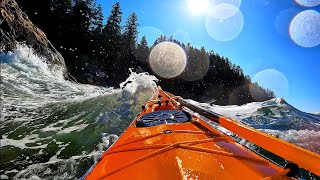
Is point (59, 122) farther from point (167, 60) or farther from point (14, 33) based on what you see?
point (167, 60)

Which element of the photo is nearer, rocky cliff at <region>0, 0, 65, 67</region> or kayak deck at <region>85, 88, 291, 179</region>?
kayak deck at <region>85, 88, 291, 179</region>

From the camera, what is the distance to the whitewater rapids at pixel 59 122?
4312 mm

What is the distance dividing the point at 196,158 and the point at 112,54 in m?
43.6

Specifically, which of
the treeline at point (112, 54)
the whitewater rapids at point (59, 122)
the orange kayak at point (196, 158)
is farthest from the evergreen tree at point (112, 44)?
the orange kayak at point (196, 158)

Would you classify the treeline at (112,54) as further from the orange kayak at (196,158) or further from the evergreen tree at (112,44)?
the orange kayak at (196,158)

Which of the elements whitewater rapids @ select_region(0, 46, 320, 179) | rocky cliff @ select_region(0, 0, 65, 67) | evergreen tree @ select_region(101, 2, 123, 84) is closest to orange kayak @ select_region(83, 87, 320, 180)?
whitewater rapids @ select_region(0, 46, 320, 179)

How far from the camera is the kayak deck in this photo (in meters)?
1.68

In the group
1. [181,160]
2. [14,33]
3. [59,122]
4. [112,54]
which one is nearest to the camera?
[181,160]

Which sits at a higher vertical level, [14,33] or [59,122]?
[14,33]

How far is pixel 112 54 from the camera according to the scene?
44125 millimetres

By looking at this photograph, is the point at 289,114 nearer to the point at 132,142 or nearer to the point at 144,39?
the point at 132,142

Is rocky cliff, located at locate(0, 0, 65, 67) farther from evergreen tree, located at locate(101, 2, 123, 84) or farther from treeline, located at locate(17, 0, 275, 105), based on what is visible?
evergreen tree, located at locate(101, 2, 123, 84)

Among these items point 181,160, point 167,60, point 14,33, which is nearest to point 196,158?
A: point 181,160

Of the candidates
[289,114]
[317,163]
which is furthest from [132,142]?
[289,114]
